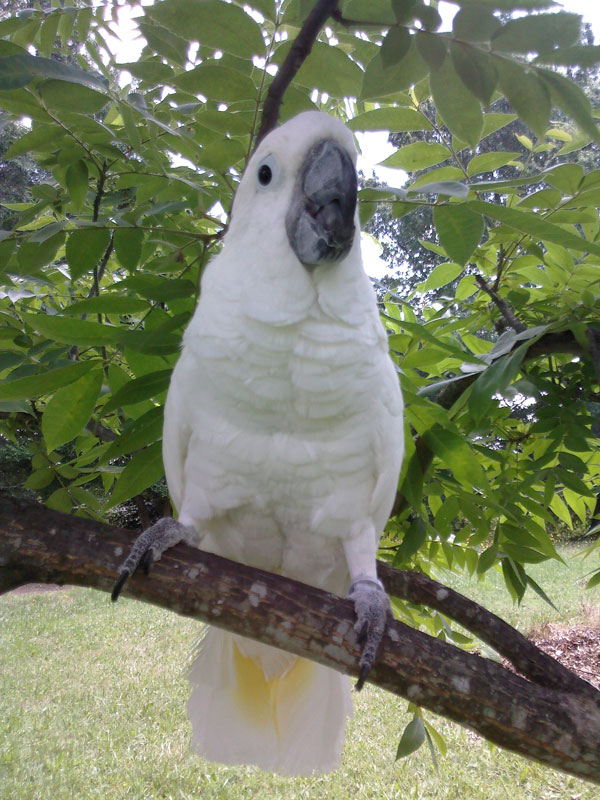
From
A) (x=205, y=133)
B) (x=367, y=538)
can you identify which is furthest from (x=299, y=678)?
(x=205, y=133)

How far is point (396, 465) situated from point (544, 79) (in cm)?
61

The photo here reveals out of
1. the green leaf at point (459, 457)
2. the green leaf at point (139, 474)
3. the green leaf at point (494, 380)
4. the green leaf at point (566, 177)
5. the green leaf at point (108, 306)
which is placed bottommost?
the green leaf at point (139, 474)

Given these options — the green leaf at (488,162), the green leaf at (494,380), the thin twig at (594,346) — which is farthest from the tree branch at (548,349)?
the green leaf at (488,162)

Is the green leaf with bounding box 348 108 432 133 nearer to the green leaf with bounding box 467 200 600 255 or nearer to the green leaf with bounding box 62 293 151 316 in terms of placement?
the green leaf with bounding box 467 200 600 255

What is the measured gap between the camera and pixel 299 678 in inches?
51.3

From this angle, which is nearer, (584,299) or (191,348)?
(191,348)

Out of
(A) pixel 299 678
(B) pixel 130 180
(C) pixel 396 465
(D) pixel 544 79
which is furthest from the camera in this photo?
(A) pixel 299 678

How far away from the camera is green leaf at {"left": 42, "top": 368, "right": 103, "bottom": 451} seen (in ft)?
3.51

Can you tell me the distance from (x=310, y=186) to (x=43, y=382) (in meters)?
0.55

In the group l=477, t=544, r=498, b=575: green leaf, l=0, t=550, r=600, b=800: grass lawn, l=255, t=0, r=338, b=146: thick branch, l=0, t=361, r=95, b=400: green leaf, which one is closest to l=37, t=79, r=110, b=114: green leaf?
l=255, t=0, r=338, b=146: thick branch

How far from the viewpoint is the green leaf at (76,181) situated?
1.13 m

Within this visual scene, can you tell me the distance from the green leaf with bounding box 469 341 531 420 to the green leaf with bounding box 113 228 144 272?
704mm

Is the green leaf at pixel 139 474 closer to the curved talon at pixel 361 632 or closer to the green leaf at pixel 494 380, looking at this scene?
the curved talon at pixel 361 632

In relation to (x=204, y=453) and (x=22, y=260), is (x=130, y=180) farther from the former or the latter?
(x=204, y=453)
